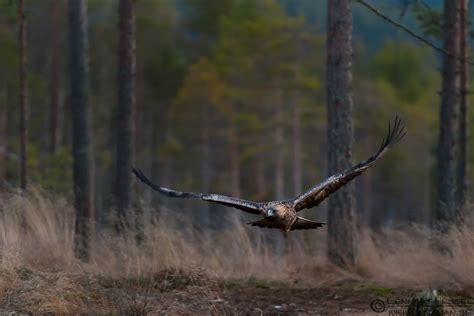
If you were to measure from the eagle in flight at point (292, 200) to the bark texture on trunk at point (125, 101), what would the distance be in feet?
15.1

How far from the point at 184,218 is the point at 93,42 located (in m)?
29.8

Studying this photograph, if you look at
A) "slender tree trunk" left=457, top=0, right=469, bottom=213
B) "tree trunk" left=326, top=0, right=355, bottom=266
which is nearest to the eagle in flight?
"tree trunk" left=326, top=0, right=355, bottom=266

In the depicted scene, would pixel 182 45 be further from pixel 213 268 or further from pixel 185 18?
pixel 213 268

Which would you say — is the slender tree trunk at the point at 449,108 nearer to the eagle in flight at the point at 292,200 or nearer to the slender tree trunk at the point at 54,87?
the eagle in flight at the point at 292,200

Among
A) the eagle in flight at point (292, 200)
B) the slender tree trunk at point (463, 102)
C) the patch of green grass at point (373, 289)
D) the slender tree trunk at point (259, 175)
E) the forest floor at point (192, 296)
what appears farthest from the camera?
the slender tree trunk at point (259, 175)

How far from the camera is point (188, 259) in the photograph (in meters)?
11.8

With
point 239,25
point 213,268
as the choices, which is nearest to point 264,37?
point 239,25

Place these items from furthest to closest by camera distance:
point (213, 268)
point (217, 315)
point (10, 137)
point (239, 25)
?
point (239, 25) < point (10, 137) < point (213, 268) < point (217, 315)

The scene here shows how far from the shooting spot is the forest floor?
851 cm

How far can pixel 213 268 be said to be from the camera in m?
12.1

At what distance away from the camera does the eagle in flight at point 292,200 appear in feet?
29.8

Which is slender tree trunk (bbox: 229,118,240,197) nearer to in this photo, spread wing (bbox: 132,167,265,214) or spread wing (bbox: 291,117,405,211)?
spread wing (bbox: 291,117,405,211)

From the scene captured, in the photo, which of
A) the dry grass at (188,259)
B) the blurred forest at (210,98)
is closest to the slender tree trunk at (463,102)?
the dry grass at (188,259)

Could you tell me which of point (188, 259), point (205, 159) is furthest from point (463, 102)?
point (205, 159)
